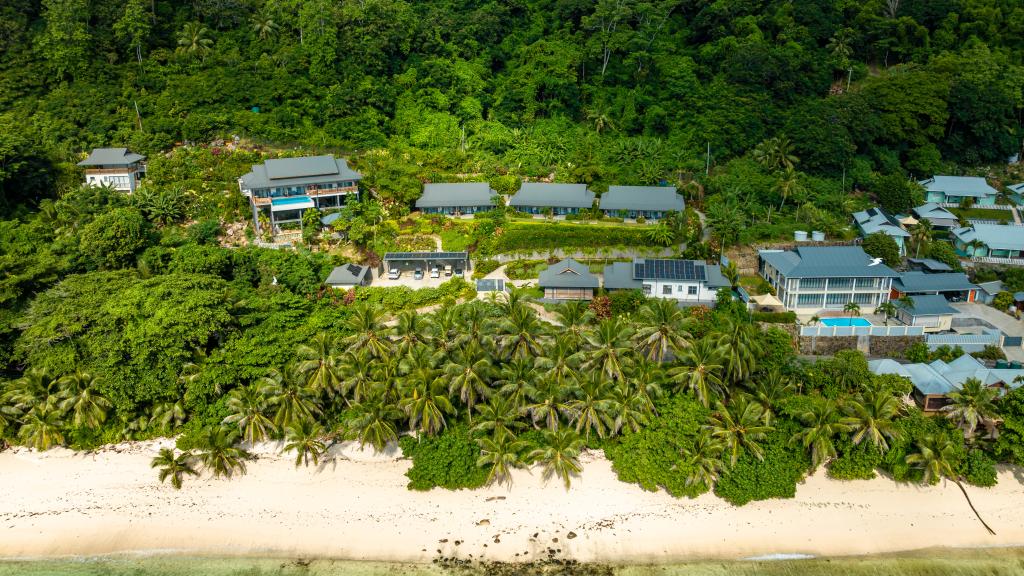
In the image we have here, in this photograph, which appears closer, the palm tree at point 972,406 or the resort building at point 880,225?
the palm tree at point 972,406

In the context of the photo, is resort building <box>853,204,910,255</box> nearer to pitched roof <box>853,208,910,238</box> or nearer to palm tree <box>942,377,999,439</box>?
pitched roof <box>853,208,910,238</box>

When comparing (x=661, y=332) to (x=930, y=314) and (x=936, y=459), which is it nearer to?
(x=936, y=459)

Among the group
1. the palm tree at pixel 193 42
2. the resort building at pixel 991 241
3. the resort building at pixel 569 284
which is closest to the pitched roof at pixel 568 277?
the resort building at pixel 569 284

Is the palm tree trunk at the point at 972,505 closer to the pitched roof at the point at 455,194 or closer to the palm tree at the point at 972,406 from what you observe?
the palm tree at the point at 972,406

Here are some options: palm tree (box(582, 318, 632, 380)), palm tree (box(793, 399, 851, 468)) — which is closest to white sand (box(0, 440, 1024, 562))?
palm tree (box(793, 399, 851, 468))

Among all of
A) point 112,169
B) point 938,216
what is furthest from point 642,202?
point 112,169

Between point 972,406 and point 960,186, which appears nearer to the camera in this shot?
point 972,406
